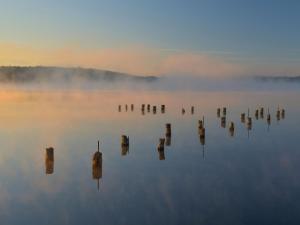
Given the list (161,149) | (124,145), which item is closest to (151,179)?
(161,149)

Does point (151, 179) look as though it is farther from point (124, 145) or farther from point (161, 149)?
point (124, 145)

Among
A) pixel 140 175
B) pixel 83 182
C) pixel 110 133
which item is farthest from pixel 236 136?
pixel 83 182

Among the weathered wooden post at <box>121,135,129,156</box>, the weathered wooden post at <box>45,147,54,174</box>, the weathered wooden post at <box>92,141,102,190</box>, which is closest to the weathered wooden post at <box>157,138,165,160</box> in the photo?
the weathered wooden post at <box>121,135,129,156</box>

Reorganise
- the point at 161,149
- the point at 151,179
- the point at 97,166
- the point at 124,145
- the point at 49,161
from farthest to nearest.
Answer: the point at 124,145 < the point at 161,149 < the point at 49,161 < the point at 97,166 < the point at 151,179

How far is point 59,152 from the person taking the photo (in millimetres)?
28609

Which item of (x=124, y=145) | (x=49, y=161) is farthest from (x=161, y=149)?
(x=49, y=161)

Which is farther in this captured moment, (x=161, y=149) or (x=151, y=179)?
(x=161, y=149)

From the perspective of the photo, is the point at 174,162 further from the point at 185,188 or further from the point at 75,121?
the point at 75,121

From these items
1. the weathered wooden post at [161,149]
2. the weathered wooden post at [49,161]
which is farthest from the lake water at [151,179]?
the weathered wooden post at [161,149]

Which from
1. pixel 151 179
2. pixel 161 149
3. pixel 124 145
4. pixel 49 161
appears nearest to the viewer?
pixel 151 179

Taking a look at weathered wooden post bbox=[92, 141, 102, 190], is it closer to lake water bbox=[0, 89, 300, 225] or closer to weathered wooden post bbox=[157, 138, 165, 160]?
lake water bbox=[0, 89, 300, 225]

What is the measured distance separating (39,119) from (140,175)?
29.1m

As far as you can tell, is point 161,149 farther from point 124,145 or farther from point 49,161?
point 49,161

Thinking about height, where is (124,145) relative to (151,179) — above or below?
above
